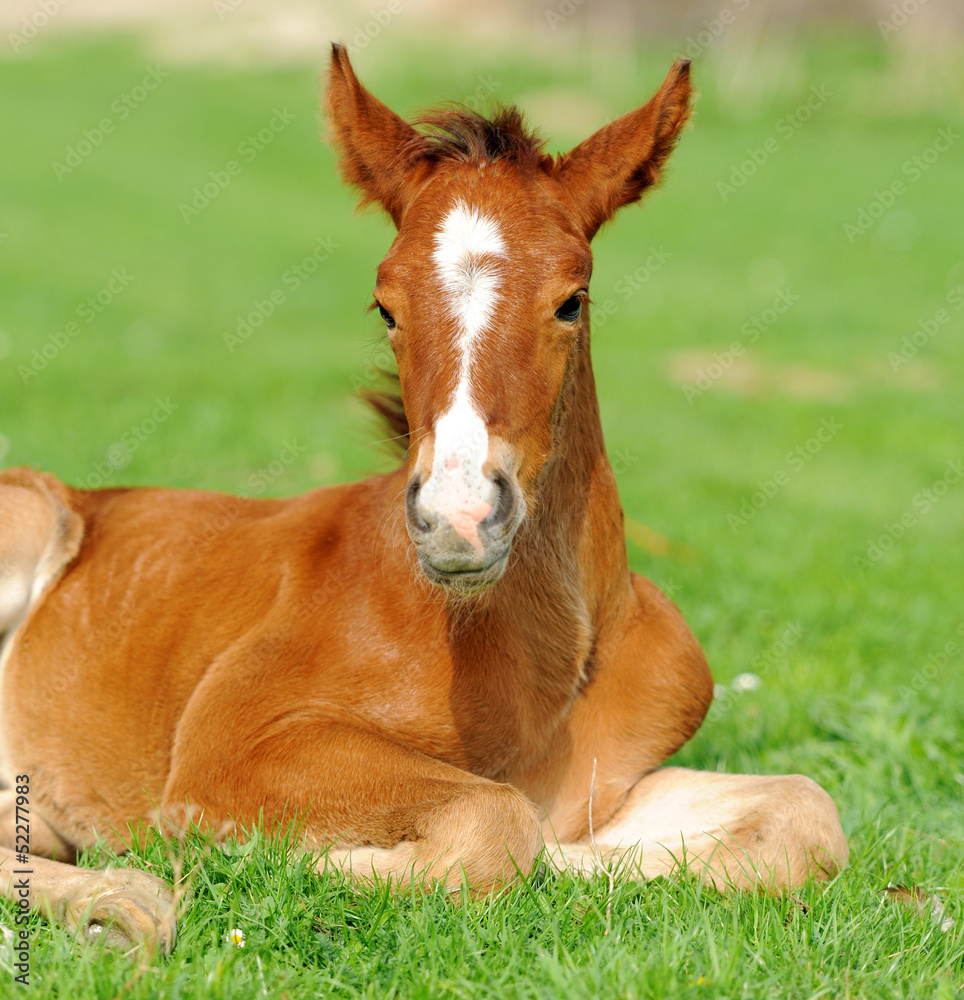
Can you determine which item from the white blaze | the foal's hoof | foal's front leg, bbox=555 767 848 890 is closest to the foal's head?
the white blaze

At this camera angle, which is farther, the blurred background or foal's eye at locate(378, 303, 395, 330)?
the blurred background

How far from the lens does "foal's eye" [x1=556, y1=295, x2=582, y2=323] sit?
3.25 meters

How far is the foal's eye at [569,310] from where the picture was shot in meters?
3.25

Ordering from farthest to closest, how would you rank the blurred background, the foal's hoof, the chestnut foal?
the blurred background, the chestnut foal, the foal's hoof

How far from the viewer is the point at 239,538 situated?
445cm

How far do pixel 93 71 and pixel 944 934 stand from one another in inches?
1279

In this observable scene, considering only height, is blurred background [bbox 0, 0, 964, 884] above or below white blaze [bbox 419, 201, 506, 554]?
below

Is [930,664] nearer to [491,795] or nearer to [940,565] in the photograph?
[940,565]

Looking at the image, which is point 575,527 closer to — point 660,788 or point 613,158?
point 660,788

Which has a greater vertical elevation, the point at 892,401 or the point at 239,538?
the point at 239,538

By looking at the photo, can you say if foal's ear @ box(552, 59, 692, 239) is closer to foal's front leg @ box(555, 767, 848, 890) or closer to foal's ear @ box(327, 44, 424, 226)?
foal's ear @ box(327, 44, 424, 226)

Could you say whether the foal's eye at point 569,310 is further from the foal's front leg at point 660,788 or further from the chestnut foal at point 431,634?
the foal's front leg at point 660,788

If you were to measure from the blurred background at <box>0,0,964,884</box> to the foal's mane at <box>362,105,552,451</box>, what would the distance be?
22 cm

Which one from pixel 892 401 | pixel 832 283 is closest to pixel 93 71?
pixel 832 283
